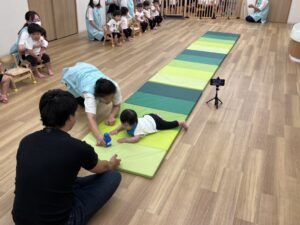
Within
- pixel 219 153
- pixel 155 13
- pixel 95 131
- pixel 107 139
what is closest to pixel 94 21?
pixel 155 13

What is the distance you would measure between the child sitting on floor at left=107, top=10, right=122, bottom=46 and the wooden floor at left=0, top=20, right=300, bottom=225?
3.12 ft

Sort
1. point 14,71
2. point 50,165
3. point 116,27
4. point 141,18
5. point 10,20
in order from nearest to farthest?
point 50,165 < point 14,71 < point 10,20 < point 116,27 < point 141,18

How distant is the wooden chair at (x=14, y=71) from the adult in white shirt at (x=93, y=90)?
0.87 metres

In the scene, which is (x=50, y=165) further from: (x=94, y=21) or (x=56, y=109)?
(x=94, y=21)

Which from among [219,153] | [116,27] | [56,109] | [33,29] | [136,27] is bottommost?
[219,153]

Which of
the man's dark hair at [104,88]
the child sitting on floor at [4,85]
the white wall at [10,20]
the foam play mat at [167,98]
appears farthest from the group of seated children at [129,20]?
the man's dark hair at [104,88]

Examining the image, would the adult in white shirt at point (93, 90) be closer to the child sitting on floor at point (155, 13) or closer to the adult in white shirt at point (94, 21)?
the adult in white shirt at point (94, 21)

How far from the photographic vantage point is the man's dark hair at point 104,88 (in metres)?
2.45

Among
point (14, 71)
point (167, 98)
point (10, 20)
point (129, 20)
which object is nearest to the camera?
point (167, 98)

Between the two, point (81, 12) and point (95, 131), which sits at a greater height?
point (81, 12)

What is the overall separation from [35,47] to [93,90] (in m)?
1.80

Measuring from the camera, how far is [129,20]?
20.5ft

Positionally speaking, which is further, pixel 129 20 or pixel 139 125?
pixel 129 20

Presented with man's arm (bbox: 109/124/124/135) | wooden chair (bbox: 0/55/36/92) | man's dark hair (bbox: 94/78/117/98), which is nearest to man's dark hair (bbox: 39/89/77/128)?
man's dark hair (bbox: 94/78/117/98)
